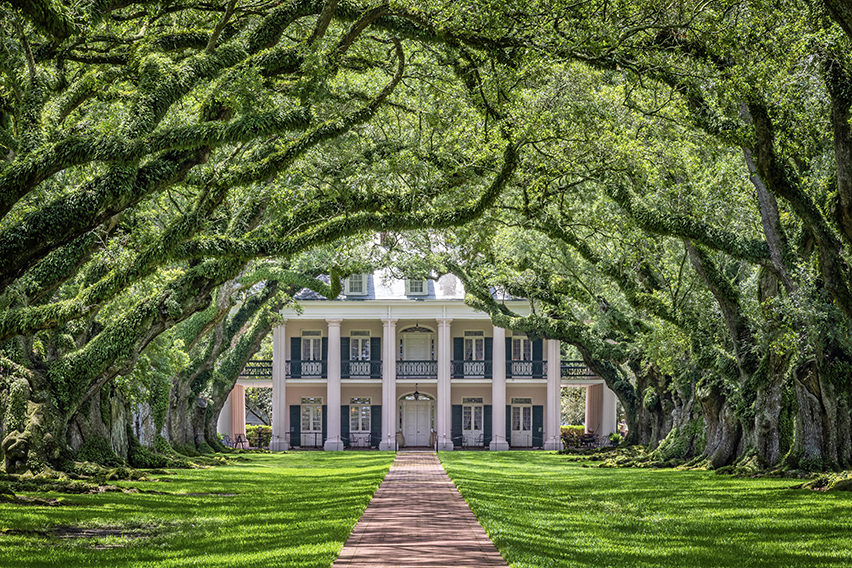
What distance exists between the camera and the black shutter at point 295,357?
4078 cm

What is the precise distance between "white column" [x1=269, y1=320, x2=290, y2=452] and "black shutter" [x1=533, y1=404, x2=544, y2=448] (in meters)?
11.0

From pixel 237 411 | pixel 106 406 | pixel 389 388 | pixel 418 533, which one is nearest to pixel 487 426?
pixel 389 388

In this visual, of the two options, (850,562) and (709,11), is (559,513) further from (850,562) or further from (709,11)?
(709,11)

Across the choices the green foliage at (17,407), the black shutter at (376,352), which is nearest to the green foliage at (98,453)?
the green foliage at (17,407)

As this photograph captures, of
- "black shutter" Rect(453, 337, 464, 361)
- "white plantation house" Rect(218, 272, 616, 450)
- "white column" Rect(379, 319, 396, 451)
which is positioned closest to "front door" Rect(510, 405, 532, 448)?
"white plantation house" Rect(218, 272, 616, 450)

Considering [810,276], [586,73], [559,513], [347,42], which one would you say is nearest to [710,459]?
[810,276]

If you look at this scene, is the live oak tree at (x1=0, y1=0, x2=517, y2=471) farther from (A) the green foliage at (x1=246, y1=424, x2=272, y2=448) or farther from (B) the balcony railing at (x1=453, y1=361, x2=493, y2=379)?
(A) the green foliage at (x1=246, y1=424, x2=272, y2=448)

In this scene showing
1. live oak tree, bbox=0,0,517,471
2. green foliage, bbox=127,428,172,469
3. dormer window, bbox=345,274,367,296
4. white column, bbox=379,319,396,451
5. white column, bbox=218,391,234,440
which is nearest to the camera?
live oak tree, bbox=0,0,517,471

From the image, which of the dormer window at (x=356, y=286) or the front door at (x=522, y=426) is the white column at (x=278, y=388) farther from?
the front door at (x=522, y=426)

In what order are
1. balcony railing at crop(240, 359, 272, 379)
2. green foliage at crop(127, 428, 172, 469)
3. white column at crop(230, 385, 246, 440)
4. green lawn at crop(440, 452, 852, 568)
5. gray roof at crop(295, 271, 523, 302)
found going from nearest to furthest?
green lawn at crop(440, 452, 852, 568) < green foliage at crop(127, 428, 172, 469) < gray roof at crop(295, 271, 523, 302) < balcony railing at crop(240, 359, 272, 379) < white column at crop(230, 385, 246, 440)

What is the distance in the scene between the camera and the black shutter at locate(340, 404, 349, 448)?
40469 mm

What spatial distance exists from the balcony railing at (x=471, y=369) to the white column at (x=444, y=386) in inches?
50.1

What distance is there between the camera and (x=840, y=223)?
11469 mm

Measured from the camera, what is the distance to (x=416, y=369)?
41.0 m
